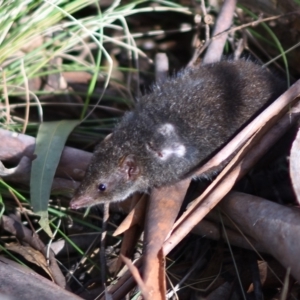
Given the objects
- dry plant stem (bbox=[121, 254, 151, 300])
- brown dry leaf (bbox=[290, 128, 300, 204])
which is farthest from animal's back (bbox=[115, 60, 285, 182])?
dry plant stem (bbox=[121, 254, 151, 300])

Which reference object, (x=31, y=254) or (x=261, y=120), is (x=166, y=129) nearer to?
(x=261, y=120)

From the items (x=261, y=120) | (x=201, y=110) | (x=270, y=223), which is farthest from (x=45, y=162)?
(x=270, y=223)

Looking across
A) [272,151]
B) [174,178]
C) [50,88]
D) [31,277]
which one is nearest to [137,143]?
[174,178]

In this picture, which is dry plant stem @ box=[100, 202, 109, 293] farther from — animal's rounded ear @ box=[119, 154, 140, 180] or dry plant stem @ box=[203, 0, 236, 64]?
dry plant stem @ box=[203, 0, 236, 64]

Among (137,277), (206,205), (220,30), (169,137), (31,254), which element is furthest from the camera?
(220,30)

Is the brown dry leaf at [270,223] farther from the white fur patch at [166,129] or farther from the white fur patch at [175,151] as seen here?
the white fur patch at [166,129]

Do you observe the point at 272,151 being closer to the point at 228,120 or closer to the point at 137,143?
the point at 228,120
